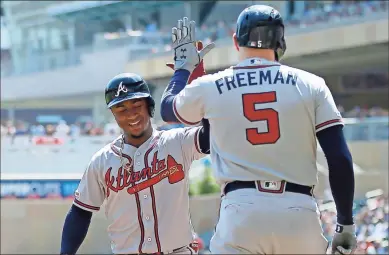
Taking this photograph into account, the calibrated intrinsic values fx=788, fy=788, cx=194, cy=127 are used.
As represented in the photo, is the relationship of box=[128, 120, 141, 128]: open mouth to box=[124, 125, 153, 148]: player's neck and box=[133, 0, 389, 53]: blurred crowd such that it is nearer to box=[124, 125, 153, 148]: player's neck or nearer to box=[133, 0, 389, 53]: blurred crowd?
box=[124, 125, 153, 148]: player's neck

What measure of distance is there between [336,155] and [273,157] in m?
0.23

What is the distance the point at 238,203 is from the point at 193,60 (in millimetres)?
885

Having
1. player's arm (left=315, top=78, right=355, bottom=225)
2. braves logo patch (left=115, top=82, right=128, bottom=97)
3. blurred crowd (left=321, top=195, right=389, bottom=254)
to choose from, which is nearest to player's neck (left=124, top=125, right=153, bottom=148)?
braves logo patch (left=115, top=82, right=128, bottom=97)

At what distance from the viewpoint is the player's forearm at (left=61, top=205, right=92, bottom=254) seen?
4.01m

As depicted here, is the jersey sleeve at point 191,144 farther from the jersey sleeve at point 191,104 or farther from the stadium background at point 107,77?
the stadium background at point 107,77

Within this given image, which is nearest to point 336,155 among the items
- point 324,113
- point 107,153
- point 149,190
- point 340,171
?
point 340,171

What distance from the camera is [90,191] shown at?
4016 mm

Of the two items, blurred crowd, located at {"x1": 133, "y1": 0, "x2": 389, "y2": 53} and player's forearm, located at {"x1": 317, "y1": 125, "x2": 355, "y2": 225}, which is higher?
player's forearm, located at {"x1": 317, "y1": 125, "x2": 355, "y2": 225}

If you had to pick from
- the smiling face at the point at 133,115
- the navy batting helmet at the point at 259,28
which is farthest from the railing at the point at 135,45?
the navy batting helmet at the point at 259,28

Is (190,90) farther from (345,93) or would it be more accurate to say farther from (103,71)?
(103,71)

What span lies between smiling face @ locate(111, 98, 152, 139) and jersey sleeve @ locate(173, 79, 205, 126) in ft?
2.62

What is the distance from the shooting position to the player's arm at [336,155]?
2.91m

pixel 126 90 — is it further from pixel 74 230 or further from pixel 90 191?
pixel 74 230

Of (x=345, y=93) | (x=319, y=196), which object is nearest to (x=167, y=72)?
(x=345, y=93)
